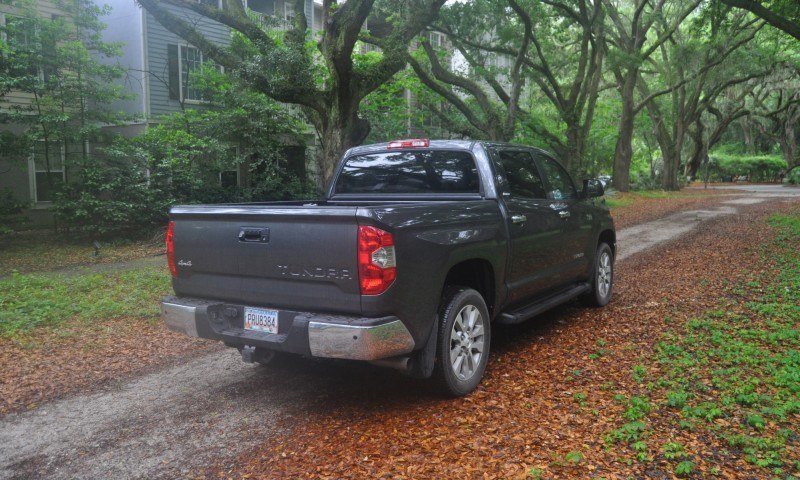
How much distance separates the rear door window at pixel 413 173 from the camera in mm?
5398

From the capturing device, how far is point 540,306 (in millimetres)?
5715

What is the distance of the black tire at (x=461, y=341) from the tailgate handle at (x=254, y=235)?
4.37 feet

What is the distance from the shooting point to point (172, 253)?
186 inches

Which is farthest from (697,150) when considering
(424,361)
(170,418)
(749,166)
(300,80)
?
(170,418)

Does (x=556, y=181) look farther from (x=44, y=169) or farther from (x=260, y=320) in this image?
(x=44, y=169)

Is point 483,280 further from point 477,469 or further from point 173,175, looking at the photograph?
point 173,175

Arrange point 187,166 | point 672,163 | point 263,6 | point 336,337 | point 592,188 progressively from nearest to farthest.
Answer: point 336,337 < point 592,188 < point 187,166 < point 263,6 < point 672,163

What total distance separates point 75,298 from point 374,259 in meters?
6.29

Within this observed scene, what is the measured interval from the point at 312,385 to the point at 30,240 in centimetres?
1184

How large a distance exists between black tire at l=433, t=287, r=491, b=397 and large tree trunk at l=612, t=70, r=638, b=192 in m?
24.8

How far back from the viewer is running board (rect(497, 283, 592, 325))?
5223 mm

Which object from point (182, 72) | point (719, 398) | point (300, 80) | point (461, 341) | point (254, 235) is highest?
point (182, 72)

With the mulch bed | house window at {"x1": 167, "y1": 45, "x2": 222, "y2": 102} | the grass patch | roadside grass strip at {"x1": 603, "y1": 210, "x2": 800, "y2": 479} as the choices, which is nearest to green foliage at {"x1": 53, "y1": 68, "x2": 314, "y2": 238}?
the grass patch

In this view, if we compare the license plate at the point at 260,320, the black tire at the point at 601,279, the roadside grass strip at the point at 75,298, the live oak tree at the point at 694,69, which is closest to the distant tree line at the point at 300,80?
the live oak tree at the point at 694,69
